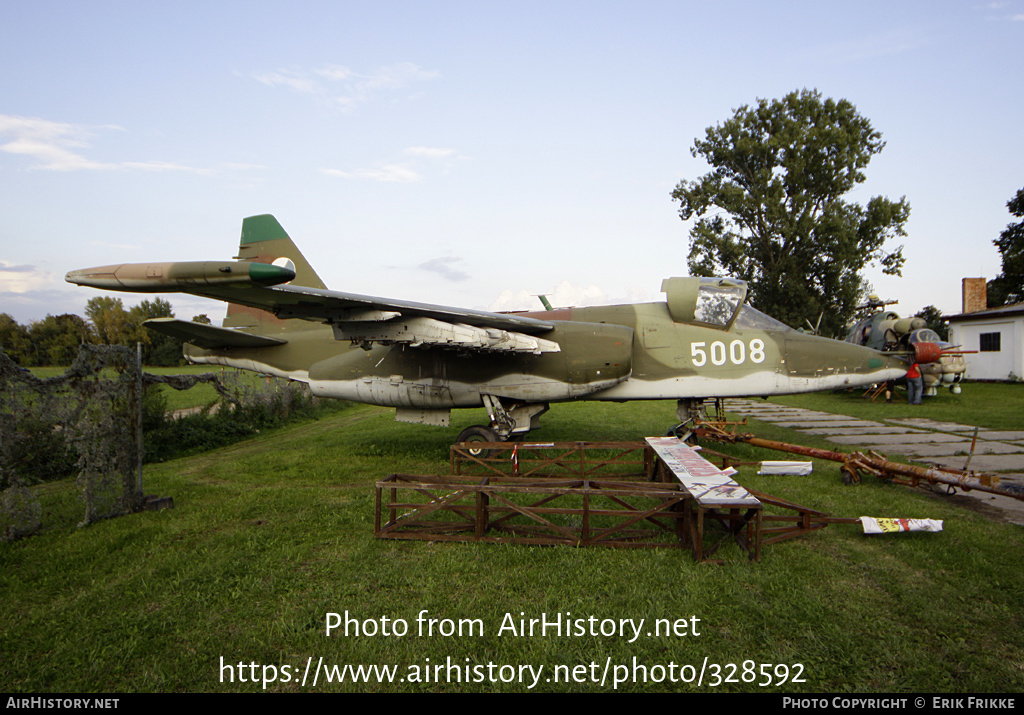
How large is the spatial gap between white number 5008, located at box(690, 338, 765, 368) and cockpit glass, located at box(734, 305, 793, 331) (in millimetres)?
357

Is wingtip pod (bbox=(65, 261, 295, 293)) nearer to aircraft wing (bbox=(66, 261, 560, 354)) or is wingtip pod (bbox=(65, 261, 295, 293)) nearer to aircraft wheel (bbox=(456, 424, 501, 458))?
aircraft wing (bbox=(66, 261, 560, 354))

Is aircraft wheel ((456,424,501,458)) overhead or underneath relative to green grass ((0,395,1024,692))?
overhead

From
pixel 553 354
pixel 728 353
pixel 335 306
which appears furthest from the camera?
pixel 553 354

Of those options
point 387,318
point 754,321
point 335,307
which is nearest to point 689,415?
point 754,321

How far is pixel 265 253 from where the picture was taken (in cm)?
1081

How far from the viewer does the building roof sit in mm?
23831

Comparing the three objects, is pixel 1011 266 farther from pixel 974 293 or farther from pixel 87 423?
pixel 87 423

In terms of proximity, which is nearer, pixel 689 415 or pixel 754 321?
pixel 754 321

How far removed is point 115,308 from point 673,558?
8575 cm

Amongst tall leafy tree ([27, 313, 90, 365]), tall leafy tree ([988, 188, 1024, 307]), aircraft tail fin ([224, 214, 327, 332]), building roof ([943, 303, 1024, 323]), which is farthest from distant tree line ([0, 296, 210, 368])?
tall leafy tree ([988, 188, 1024, 307])

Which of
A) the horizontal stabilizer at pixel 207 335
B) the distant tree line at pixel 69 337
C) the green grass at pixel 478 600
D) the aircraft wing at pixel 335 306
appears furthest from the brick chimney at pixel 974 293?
the distant tree line at pixel 69 337

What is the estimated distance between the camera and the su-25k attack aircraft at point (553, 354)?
24.8 feet

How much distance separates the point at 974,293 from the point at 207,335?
3805 centimetres
